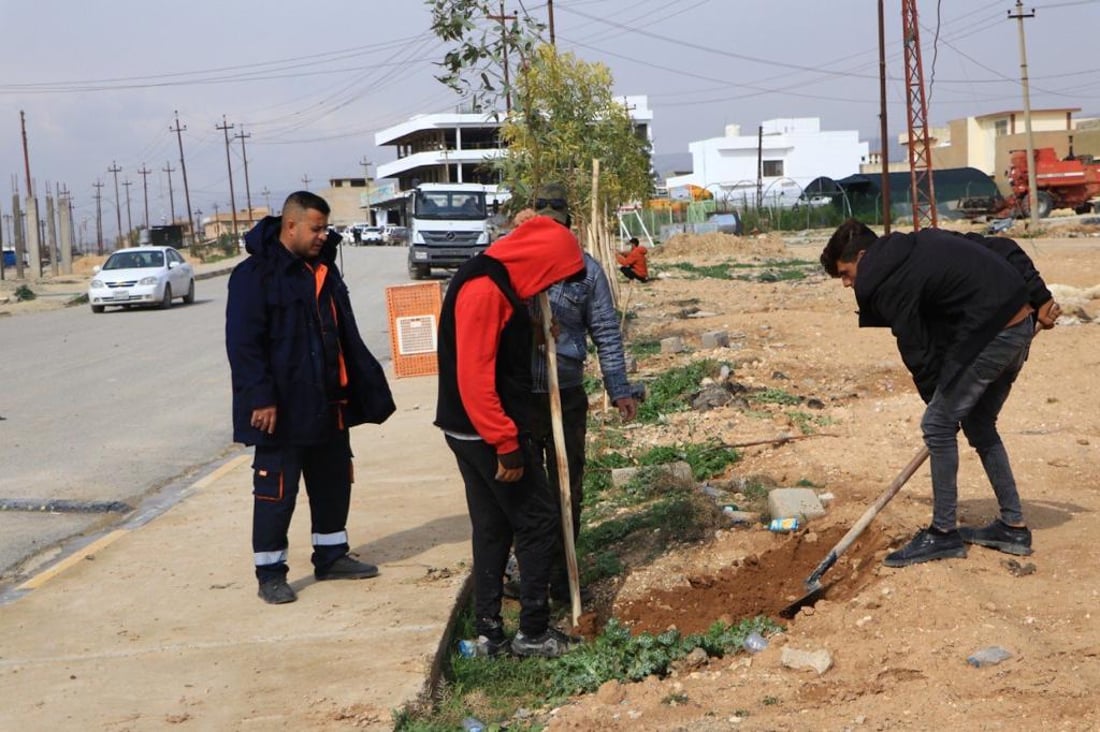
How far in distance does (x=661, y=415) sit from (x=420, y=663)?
5.85 meters

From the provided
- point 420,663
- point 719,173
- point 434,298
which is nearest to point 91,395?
point 434,298

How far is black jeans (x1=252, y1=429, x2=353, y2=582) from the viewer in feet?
20.2

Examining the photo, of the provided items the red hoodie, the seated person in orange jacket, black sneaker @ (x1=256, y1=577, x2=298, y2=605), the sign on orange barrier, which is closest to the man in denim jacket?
the red hoodie

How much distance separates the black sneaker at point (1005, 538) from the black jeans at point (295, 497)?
302 centimetres

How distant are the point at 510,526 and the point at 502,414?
2.04ft

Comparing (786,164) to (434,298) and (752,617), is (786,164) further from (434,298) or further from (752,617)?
(752,617)

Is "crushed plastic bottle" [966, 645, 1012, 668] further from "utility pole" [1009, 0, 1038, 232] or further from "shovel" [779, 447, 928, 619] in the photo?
"utility pole" [1009, 0, 1038, 232]

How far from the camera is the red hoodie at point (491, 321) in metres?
5.09

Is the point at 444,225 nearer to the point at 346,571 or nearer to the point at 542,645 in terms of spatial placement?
the point at 346,571

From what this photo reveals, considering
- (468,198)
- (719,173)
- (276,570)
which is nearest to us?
(276,570)

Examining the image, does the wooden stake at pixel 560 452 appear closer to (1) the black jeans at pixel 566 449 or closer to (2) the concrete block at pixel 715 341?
(1) the black jeans at pixel 566 449

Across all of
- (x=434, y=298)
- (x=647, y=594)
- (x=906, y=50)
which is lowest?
(x=647, y=594)

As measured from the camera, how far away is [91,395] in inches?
587

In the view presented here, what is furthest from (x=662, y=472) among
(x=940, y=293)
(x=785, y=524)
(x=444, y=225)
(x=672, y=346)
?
(x=444, y=225)
